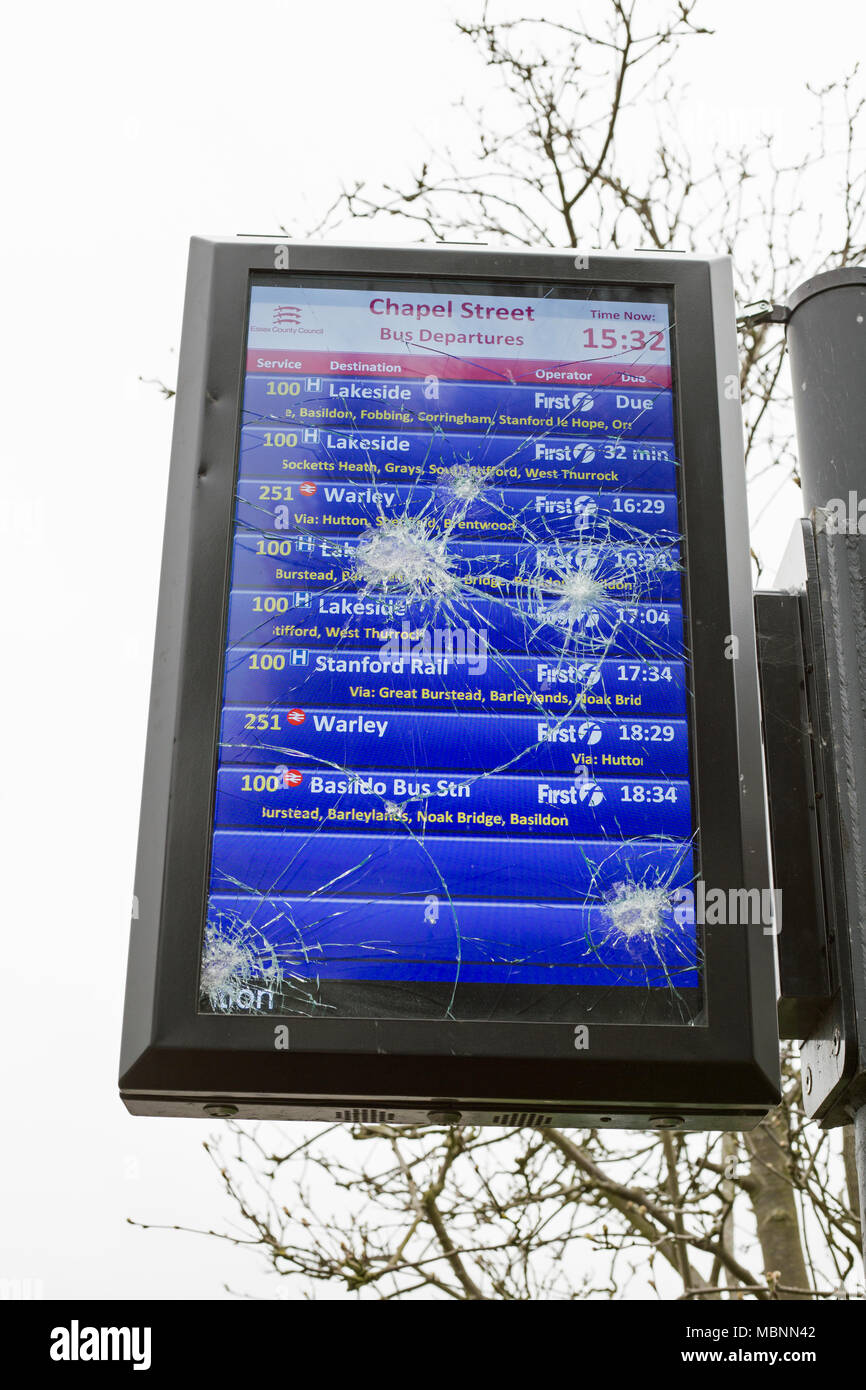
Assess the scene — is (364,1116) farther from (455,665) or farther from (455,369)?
(455,369)

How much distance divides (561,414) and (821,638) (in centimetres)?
73

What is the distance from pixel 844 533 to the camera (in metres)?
2.94

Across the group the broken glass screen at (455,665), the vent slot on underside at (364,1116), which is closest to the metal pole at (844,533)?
the broken glass screen at (455,665)

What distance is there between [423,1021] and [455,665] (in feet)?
2.29

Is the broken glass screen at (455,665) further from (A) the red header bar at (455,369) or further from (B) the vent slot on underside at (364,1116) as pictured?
(B) the vent slot on underside at (364,1116)

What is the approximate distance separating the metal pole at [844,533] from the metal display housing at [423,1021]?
16cm

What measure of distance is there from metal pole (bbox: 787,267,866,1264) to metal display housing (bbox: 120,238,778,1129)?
16cm

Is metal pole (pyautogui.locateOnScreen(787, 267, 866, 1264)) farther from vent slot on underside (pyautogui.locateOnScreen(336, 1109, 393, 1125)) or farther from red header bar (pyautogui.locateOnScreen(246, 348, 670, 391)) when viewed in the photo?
vent slot on underside (pyautogui.locateOnScreen(336, 1109, 393, 1125))

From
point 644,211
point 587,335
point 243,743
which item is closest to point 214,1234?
point 243,743

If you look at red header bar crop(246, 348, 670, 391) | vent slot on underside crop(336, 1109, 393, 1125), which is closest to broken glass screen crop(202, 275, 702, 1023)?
red header bar crop(246, 348, 670, 391)

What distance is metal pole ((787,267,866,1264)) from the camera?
2.65m

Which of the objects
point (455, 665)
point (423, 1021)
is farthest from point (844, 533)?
point (423, 1021)
